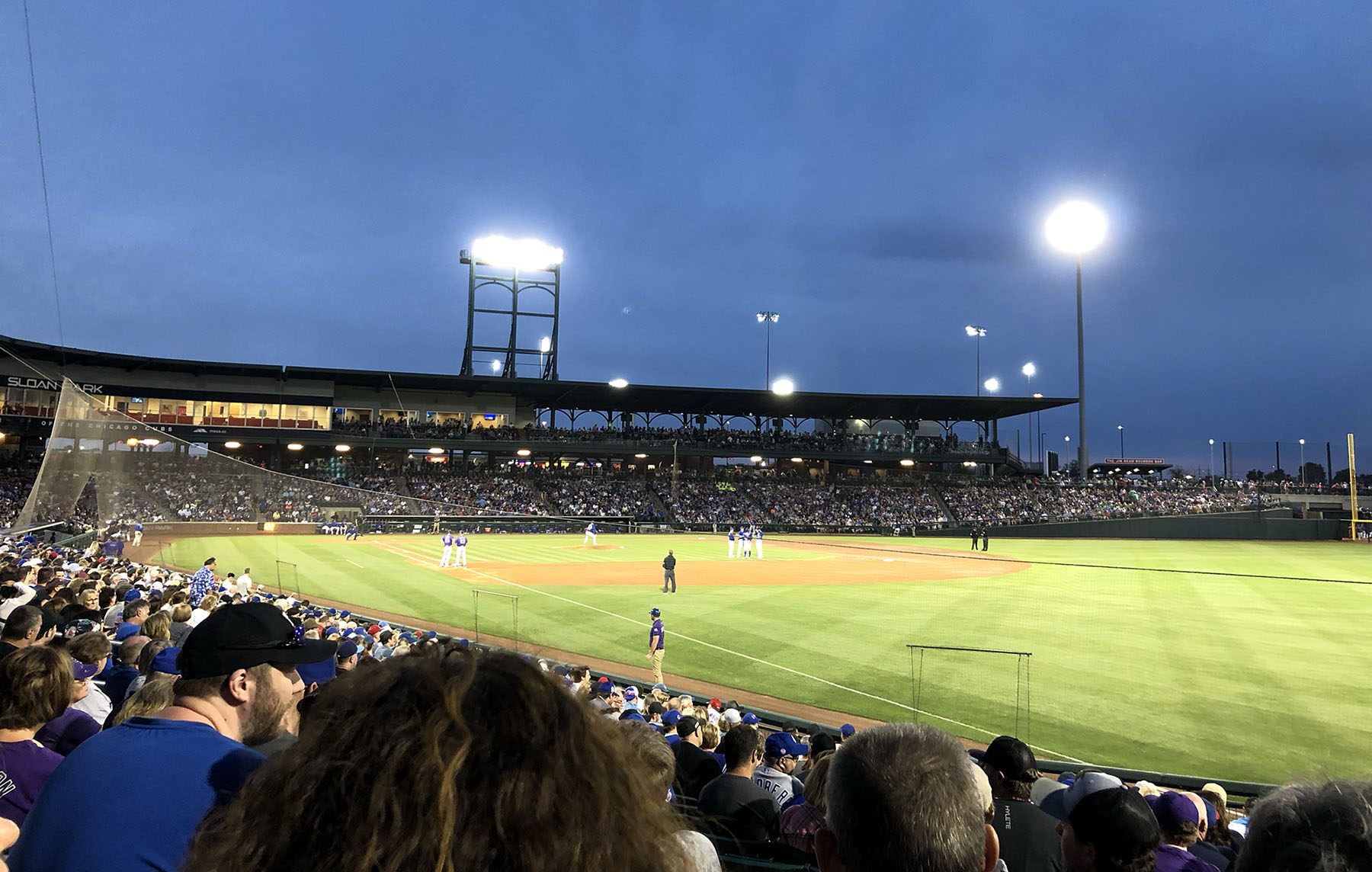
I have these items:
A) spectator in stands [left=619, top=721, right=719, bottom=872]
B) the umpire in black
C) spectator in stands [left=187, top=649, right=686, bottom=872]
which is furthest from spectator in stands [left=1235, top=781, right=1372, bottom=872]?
the umpire in black

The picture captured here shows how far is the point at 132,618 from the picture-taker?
10.1m

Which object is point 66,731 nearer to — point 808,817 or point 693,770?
point 693,770

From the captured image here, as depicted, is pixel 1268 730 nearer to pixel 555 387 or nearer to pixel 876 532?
pixel 876 532

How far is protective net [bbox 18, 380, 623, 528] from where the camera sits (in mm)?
20688

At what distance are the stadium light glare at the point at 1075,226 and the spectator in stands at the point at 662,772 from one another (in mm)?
49441

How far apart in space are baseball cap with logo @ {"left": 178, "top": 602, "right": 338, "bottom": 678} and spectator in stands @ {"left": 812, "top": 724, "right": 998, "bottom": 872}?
209 centimetres

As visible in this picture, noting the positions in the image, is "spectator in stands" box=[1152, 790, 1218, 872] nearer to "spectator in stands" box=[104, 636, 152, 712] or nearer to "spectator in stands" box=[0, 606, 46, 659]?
"spectator in stands" box=[104, 636, 152, 712]

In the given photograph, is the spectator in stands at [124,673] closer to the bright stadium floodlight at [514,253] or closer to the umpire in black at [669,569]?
the umpire in black at [669,569]

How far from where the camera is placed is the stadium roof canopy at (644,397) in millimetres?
61094

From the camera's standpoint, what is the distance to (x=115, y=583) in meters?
14.9

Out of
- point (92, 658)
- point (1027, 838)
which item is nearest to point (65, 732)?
point (92, 658)

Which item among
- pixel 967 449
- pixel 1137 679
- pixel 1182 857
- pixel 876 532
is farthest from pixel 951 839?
pixel 967 449

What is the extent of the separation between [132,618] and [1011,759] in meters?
10.8

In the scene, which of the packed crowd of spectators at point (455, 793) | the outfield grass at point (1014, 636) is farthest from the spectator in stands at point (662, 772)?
the outfield grass at point (1014, 636)
